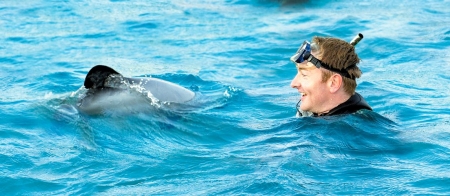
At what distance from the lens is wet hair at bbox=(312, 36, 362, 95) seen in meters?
7.34

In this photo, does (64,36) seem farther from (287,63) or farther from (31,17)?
(287,63)

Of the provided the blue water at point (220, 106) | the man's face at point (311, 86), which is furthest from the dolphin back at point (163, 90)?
the man's face at point (311, 86)

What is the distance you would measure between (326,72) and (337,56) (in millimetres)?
198

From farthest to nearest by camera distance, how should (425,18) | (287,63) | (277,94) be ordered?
(425,18)
(287,63)
(277,94)

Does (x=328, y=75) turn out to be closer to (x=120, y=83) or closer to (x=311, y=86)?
(x=311, y=86)

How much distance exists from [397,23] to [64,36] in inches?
223

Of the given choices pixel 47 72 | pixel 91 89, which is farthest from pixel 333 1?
pixel 91 89

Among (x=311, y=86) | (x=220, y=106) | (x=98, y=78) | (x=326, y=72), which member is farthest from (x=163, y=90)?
(x=326, y=72)

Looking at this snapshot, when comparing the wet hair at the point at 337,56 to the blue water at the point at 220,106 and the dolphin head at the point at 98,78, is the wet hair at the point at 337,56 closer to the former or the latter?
the blue water at the point at 220,106

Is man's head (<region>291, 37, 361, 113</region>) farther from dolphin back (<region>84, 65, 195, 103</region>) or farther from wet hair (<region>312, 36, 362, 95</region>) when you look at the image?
dolphin back (<region>84, 65, 195, 103</region>)

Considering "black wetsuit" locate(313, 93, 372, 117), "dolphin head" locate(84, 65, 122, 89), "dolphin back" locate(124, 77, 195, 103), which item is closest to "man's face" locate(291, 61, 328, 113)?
"black wetsuit" locate(313, 93, 372, 117)

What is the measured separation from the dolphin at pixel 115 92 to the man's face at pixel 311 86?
134 centimetres

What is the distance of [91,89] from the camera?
26.0 ft

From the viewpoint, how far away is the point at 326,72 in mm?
7473
